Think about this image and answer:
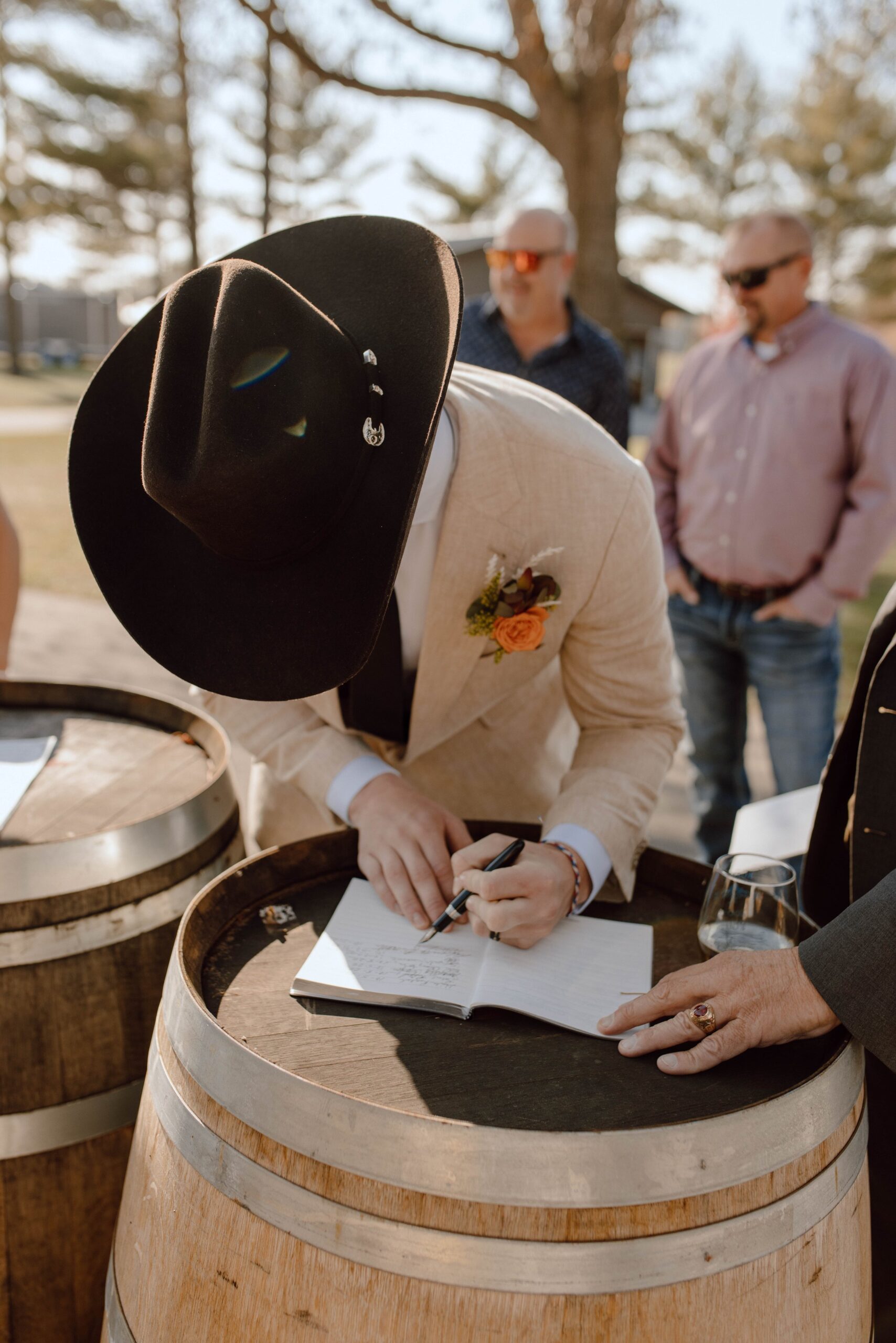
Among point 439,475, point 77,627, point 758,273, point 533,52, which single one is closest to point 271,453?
point 439,475

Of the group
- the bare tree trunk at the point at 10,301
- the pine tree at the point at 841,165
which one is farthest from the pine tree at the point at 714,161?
the bare tree trunk at the point at 10,301

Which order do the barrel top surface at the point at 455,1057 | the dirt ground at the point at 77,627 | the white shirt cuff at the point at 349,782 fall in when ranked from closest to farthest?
the barrel top surface at the point at 455,1057 < the white shirt cuff at the point at 349,782 < the dirt ground at the point at 77,627

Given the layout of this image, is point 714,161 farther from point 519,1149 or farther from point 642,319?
point 519,1149

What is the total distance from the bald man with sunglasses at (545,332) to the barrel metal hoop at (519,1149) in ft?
12.0

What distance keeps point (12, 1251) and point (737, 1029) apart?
1.11 meters

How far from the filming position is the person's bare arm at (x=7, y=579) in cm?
254

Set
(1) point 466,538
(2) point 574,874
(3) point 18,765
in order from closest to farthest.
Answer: (2) point 574,874 → (1) point 466,538 → (3) point 18,765

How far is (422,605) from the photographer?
173 cm

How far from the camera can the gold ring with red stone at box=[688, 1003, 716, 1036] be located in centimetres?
120

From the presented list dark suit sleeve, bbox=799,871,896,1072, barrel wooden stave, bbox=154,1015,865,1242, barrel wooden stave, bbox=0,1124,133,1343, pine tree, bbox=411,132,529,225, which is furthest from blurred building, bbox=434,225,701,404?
barrel wooden stave, bbox=154,1015,865,1242

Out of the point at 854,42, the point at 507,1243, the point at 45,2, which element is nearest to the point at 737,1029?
the point at 507,1243

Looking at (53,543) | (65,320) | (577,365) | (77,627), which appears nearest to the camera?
(577,365)

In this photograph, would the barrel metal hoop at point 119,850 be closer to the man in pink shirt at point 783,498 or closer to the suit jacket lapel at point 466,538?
the suit jacket lapel at point 466,538

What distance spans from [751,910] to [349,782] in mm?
658
